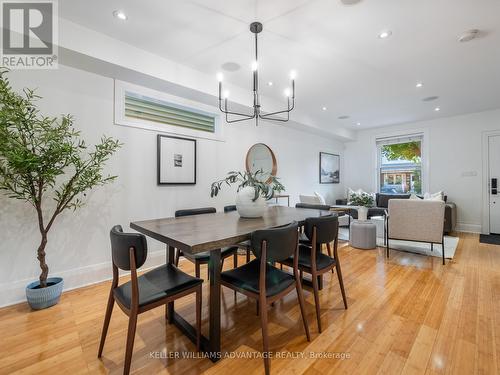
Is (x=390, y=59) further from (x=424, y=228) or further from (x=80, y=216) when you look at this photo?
(x=80, y=216)

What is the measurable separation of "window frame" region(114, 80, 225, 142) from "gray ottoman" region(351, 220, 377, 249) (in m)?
2.80

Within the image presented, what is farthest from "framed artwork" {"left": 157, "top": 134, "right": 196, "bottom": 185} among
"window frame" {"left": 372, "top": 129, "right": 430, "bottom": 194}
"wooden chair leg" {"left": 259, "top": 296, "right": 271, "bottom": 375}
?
"window frame" {"left": 372, "top": 129, "right": 430, "bottom": 194}

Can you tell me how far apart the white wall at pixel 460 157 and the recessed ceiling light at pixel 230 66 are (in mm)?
5244

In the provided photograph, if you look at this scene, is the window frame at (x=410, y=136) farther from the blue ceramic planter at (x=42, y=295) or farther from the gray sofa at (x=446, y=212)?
Answer: the blue ceramic planter at (x=42, y=295)

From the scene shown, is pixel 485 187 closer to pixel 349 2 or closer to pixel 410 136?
pixel 410 136

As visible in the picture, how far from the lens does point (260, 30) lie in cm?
Result: 241

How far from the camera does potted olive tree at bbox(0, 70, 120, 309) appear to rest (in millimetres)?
2006

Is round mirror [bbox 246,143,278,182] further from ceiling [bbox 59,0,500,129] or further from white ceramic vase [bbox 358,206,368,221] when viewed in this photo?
white ceramic vase [bbox 358,206,368,221]

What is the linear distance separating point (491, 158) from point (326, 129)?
139 inches

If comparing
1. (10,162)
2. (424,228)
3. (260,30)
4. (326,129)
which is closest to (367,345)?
(424,228)

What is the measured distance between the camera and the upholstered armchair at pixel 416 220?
136 inches

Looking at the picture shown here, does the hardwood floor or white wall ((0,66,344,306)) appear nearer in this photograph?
the hardwood floor

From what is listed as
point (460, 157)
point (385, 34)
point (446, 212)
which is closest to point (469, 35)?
point (385, 34)

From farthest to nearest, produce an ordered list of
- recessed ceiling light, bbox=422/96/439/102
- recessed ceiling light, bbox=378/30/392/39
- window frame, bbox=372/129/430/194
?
window frame, bbox=372/129/430/194 → recessed ceiling light, bbox=422/96/439/102 → recessed ceiling light, bbox=378/30/392/39
